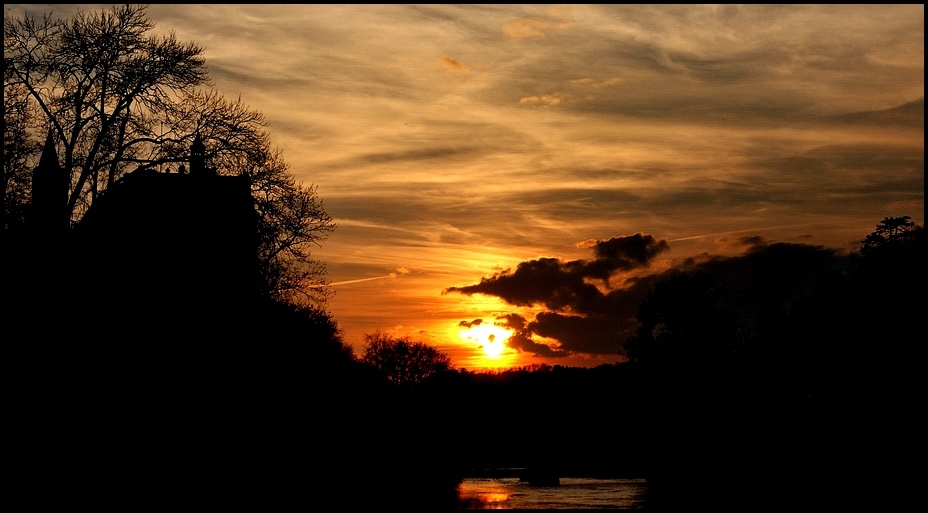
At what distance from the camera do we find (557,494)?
2351 inches

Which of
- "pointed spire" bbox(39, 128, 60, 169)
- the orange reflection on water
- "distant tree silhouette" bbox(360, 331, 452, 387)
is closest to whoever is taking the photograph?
"pointed spire" bbox(39, 128, 60, 169)

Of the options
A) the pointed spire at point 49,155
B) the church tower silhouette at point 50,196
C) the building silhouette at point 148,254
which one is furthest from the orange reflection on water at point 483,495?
the pointed spire at point 49,155

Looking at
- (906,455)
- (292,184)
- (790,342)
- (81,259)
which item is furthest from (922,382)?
(81,259)

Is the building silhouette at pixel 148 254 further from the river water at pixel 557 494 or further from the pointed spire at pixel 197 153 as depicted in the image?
the river water at pixel 557 494

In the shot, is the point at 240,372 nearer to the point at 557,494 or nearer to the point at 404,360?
the point at 557,494

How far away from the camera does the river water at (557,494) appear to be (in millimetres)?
48156

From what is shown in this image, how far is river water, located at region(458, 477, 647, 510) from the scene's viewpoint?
48156 millimetres

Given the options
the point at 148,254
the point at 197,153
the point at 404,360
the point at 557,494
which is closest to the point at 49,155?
the point at 197,153

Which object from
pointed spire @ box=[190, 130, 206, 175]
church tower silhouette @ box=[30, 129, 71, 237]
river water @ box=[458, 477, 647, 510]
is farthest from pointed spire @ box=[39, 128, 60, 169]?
river water @ box=[458, 477, 647, 510]

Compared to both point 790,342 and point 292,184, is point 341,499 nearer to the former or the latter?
point 292,184

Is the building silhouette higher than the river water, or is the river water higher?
the building silhouette

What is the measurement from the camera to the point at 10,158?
4016 centimetres

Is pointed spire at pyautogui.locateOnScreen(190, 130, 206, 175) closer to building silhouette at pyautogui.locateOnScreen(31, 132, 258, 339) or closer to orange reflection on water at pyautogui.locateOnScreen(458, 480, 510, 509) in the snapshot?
building silhouette at pyautogui.locateOnScreen(31, 132, 258, 339)

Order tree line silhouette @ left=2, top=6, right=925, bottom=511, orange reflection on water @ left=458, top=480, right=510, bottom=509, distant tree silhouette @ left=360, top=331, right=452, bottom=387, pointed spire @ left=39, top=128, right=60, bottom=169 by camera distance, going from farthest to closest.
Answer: distant tree silhouette @ left=360, top=331, right=452, bottom=387 → orange reflection on water @ left=458, top=480, right=510, bottom=509 → pointed spire @ left=39, top=128, right=60, bottom=169 → tree line silhouette @ left=2, top=6, right=925, bottom=511
